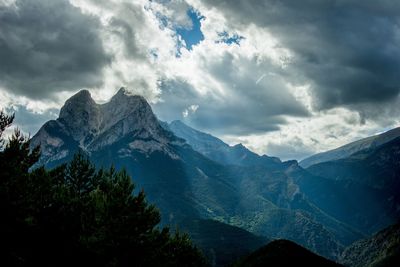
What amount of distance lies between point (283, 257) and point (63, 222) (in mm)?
43168

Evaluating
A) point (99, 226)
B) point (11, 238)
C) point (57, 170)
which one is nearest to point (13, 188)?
point (11, 238)

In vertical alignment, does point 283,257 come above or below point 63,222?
below

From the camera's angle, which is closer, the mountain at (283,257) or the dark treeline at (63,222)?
the dark treeline at (63,222)

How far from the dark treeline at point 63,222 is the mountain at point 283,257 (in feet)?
91.7

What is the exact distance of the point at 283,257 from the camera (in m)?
72.0

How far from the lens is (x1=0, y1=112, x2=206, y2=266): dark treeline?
122 feet

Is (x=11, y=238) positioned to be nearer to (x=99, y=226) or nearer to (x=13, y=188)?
(x=13, y=188)

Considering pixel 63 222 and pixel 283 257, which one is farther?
pixel 283 257

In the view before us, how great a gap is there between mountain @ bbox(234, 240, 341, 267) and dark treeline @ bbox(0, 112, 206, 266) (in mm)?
27964

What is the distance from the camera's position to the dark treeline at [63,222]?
37.1 m

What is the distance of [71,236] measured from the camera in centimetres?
4803

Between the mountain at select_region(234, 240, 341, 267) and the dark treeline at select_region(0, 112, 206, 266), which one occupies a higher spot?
the dark treeline at select_region(0, 112, 206, 266)

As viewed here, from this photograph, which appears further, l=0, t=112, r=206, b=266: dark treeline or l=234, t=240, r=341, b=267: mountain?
l=234, t=240, r=341, b=267: mountain

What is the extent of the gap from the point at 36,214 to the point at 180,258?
3348cm
